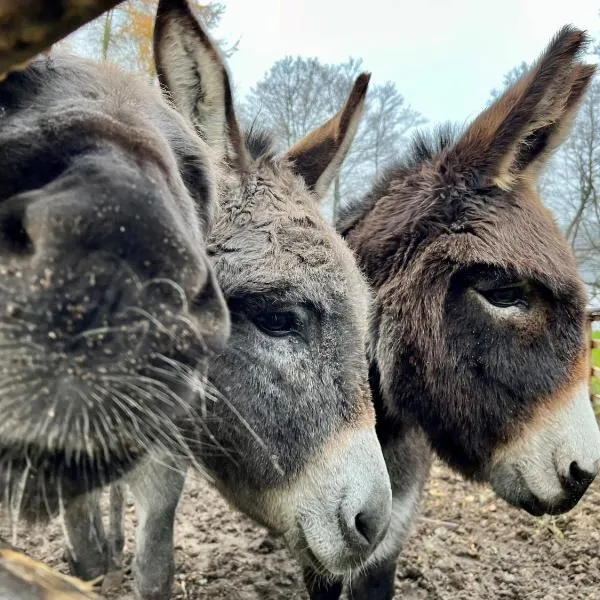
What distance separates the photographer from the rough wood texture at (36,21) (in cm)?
69

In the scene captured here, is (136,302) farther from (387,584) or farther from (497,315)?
(387,584)

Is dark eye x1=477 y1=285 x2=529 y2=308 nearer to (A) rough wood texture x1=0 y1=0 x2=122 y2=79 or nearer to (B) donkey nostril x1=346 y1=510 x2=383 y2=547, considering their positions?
(B) donkey nostril x1=346 y1=510 x2=383 y2=547

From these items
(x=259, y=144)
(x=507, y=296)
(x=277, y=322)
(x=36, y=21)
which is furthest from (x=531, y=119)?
(x=36, y=21)

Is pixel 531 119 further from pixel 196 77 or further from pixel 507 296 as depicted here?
pixel 196 77

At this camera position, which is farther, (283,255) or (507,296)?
(507,296)

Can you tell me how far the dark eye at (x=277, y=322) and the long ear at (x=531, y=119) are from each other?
4.42 ft

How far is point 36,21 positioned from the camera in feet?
2.31

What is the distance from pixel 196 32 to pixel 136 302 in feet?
4.92

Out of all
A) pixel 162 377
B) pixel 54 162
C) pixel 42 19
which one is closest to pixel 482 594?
pixel 162 377

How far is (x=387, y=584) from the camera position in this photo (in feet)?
10.9

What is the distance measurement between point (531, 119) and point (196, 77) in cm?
153

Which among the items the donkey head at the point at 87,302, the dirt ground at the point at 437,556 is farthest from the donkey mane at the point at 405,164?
the donkey head at the point at 87,302

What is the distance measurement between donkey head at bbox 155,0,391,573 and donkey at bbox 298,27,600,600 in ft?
2.03

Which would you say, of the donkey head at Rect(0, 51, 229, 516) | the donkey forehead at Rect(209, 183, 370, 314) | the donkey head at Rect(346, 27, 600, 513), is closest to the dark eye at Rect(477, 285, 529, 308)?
the donkey head at Rect(346, 27, 600, 513)
